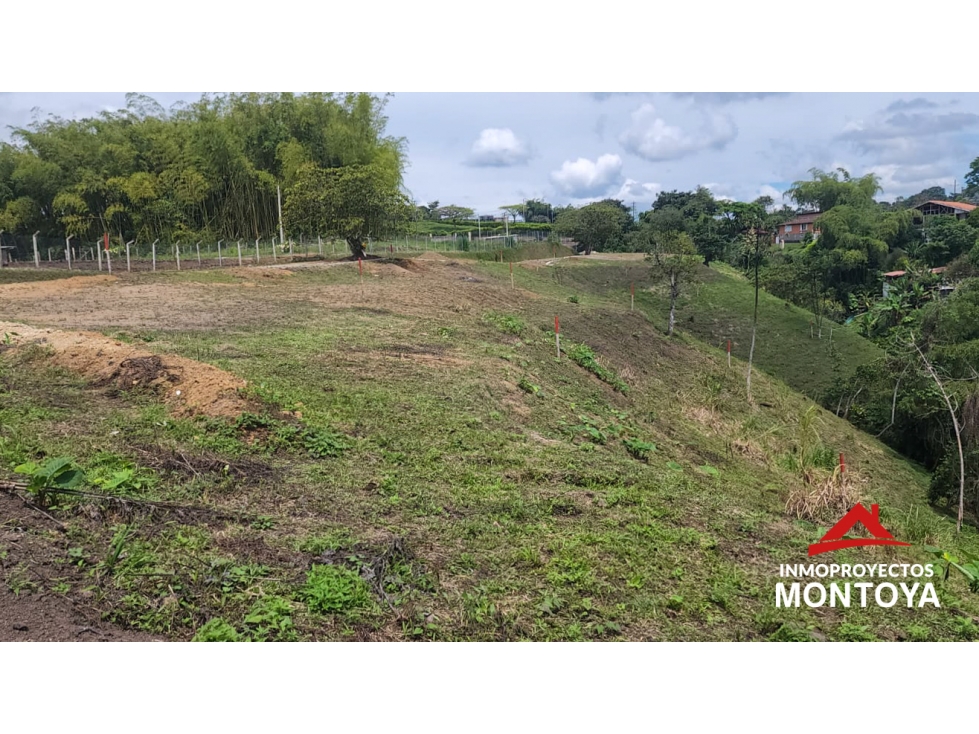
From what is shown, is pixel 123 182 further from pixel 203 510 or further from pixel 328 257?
pixel 203 510

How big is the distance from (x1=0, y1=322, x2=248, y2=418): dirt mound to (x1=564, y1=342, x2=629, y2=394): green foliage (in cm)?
679

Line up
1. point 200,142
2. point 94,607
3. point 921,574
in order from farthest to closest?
1. point 200,142
2. point 921,574
3. point 94,607

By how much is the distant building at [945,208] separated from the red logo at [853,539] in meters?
9.12

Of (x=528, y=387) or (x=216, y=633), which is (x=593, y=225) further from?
(x=216, y=633)

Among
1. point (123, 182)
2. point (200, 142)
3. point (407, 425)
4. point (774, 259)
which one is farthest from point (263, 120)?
point (407, 425)

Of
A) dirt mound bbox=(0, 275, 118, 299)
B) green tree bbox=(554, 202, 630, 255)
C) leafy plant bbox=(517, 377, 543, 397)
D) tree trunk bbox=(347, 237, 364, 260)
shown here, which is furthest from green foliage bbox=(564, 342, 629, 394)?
tree trunk bbox=(347, 237, 364, 260)

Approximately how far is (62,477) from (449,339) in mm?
7088

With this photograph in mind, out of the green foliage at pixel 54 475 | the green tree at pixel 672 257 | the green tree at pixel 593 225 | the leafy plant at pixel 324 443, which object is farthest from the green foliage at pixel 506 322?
the green foliage at pixel 54 475

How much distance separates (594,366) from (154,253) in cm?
1485

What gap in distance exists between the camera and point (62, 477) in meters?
4.41

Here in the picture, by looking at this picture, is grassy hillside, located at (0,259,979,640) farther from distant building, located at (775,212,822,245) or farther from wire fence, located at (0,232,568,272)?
distant building, located at (775,212,822,245)

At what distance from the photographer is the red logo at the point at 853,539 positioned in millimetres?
4594

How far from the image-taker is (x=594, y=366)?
39.7ft

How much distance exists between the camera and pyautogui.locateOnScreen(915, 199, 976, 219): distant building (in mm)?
11930
